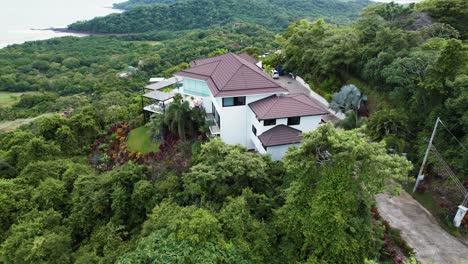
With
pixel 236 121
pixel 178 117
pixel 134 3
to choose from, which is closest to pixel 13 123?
pixel 178 117

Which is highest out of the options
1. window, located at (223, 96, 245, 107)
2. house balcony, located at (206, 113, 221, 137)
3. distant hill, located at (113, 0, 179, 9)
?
distant hill, located at (113, 0, 179, 9)

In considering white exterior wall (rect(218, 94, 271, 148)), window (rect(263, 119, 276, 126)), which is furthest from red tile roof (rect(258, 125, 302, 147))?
white exterior wall (rect(218, 94, 271, 148))

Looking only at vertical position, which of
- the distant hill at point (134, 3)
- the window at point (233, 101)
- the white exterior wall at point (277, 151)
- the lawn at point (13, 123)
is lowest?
the lawn at point (13, 123)

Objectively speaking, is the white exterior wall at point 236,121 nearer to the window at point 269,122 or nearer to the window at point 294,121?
the window at point 269,122

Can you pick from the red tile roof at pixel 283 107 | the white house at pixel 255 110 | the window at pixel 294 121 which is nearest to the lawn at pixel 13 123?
the white house at pixel 255 110

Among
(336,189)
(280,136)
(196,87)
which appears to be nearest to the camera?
(336,189)

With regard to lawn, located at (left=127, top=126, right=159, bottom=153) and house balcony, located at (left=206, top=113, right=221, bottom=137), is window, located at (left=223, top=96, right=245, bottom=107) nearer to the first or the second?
house balcony, located at (left=206, top=113, right=221, bottom=137)

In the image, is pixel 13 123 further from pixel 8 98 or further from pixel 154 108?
pixel 154 108
